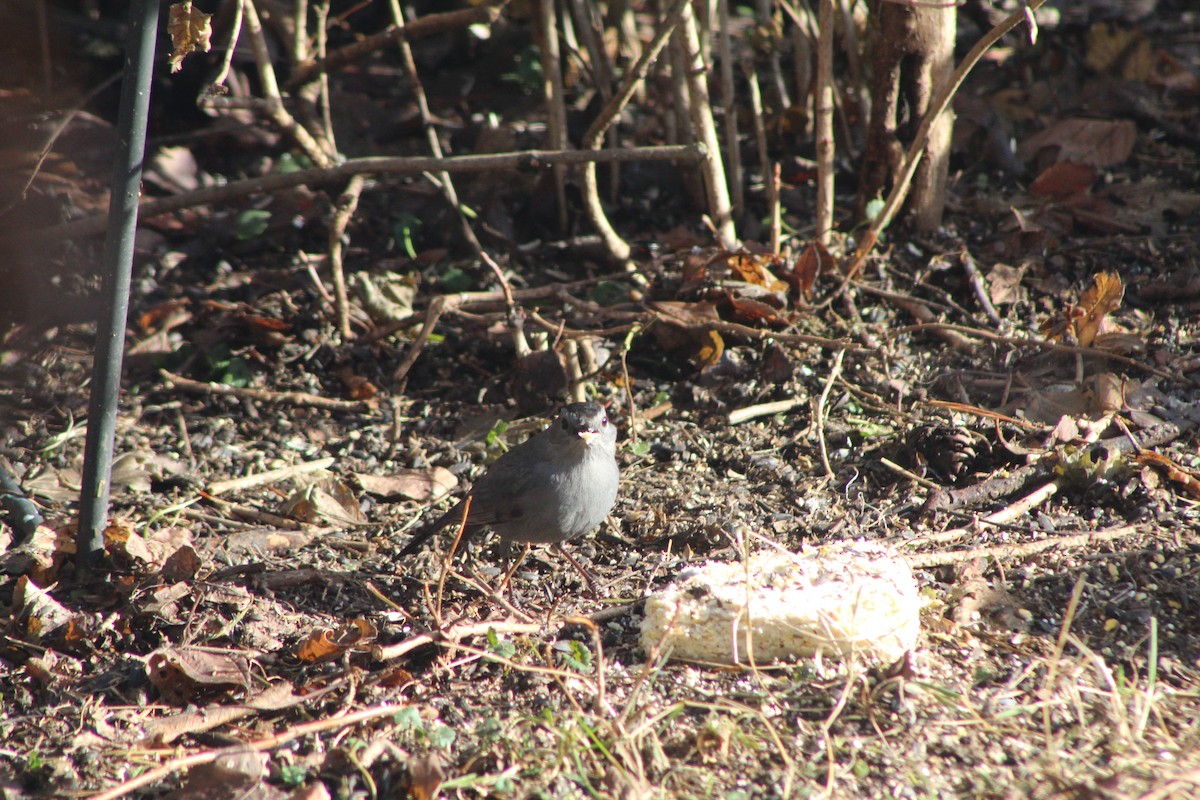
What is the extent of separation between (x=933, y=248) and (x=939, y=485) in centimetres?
148

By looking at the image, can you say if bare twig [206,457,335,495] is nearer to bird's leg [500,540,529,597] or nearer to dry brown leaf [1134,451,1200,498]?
bird's leg [500,540,529,597]

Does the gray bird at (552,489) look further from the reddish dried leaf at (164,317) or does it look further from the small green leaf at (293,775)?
the reddish dried leaf at (164,317)

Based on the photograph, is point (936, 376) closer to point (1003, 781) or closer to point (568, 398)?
point (568, 398)

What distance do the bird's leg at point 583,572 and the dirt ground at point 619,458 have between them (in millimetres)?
30

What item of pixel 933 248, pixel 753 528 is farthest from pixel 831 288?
pixel 753 528

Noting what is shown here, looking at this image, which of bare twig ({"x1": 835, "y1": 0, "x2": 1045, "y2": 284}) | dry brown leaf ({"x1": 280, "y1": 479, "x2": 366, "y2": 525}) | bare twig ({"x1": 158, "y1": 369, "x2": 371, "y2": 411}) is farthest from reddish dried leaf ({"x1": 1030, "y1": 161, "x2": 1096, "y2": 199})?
dry brown leaf ({"x1": 280, "y1": 479, "x2": 366, "y2": 525})

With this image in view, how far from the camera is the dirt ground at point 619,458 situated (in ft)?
8.00

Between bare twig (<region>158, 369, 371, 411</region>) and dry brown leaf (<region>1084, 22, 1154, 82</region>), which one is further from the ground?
dry brown leaf (<region>1084, 22, 1154, 82</region>)

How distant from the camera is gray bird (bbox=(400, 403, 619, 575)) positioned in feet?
10.5

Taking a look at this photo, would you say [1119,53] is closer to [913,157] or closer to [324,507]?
[913,157]

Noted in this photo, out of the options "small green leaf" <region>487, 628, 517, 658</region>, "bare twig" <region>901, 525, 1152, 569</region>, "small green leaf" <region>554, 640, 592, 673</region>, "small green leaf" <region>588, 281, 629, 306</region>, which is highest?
"small green leaf" <region>588, 281, 629, 306</region>

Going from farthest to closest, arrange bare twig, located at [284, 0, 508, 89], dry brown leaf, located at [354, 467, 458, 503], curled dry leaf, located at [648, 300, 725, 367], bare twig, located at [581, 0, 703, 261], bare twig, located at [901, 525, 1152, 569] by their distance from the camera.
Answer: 1. bare twig, located at [284, 0, 508, 89]
2. curled dry leaf, located at [648, 300, 725, 367]
3. bare twig, located at [581, 0, 703, 261]
4. dry brown leaf, located at [354, 467, 458, 503]
5. bare twig, located at [901, 525, 1152, 569]

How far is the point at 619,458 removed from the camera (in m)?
3.85

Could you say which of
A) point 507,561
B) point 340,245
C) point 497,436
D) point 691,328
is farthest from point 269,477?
point 691,328
